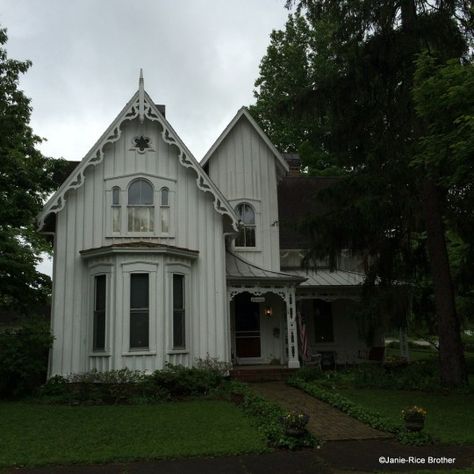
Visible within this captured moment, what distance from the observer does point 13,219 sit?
15.8m

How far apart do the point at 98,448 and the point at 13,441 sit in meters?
1.69

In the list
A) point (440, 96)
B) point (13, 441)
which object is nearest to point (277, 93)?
point (440, 96)

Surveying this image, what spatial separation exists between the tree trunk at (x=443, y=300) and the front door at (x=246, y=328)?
6.54 m

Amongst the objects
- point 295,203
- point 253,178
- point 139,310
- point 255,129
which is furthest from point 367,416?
point 295,203

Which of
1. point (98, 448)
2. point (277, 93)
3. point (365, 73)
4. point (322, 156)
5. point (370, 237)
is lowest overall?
point (98, 448)

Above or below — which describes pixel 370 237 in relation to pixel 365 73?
below

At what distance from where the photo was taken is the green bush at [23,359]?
13695mm

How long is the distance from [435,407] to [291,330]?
6.11 metres

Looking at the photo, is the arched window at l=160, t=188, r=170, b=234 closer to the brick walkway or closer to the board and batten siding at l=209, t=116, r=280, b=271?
the board and batten siding at l=209, t=116, r=280, b=271

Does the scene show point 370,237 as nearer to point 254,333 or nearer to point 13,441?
point 254,333

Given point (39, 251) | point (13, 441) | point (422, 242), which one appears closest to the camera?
point (13, 441)

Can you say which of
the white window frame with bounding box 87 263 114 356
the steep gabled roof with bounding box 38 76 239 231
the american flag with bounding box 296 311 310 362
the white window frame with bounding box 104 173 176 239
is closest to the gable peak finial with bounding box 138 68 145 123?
the steep gabled roof with bounding box 38 76 239 231

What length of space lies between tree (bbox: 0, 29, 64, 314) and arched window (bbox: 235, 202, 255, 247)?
265 inches

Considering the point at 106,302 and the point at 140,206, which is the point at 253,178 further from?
the point at 106,302
